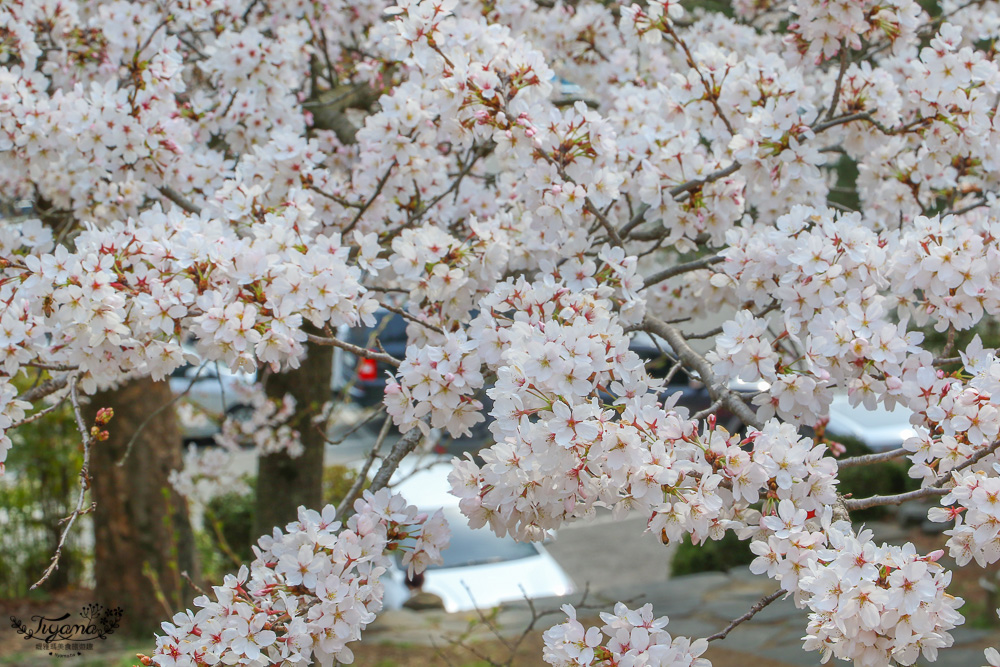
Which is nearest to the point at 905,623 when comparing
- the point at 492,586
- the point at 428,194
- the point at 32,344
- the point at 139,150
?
the point at 32,344

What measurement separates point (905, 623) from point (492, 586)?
4525 millimetres

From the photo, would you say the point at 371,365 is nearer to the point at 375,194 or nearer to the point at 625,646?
the point at 375,194

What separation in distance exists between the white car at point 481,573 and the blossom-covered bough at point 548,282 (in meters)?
3.13

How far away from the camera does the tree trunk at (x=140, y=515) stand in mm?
5098

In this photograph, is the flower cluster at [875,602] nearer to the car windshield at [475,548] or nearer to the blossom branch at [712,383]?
the blossom branch at [712,383]

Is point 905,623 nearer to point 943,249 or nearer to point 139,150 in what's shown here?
point 943,249

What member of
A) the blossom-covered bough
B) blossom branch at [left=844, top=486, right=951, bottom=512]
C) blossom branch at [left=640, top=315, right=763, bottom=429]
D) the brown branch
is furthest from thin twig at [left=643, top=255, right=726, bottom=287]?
the brown branch

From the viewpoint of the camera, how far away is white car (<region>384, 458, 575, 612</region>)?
5.70 metres

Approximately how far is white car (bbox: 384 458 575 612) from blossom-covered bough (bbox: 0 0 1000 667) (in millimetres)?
3129

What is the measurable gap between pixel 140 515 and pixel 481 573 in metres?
2.19

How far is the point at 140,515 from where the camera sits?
17.3 ft

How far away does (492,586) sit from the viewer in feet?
18.8

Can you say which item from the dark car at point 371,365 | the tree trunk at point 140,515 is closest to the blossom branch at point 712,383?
the tree trunk at point 140,515

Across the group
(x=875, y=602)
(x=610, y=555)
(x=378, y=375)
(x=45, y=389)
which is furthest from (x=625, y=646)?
(x=378, y=375)
